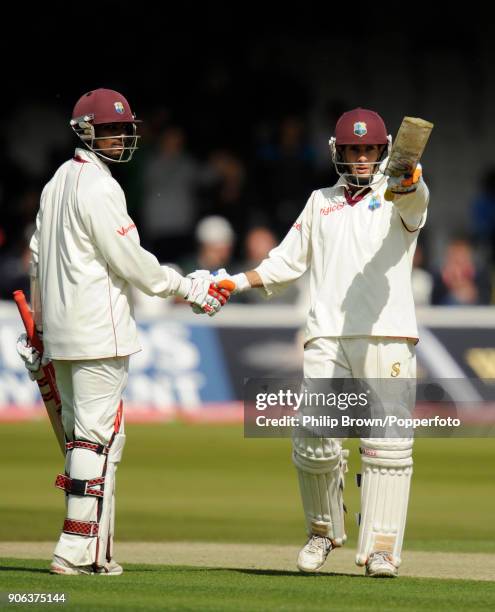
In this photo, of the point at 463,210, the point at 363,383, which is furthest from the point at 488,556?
the point at 463,210

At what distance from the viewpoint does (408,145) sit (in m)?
6.14

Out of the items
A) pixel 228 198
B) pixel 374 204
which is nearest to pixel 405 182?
pixel 374 204

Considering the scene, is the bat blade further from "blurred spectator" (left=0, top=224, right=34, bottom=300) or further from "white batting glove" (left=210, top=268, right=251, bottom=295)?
"blurred spectator" (left=0, top=224, right=34, bottom=300)

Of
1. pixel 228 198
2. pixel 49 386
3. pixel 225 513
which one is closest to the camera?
pixel 49 386

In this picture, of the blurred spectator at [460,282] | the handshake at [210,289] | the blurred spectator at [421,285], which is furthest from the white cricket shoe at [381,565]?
the blurred spectator at [460,282]

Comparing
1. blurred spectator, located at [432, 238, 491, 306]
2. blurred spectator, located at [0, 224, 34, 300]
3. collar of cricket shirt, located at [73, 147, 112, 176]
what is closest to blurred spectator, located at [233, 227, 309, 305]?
blurred spectator, located at [432, 238, 491, 306]

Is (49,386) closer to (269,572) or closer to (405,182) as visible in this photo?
(269,572)

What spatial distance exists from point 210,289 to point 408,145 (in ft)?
3.88

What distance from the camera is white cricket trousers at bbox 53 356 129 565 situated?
632 centimetres

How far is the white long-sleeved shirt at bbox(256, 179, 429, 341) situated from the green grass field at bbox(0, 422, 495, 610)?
1.07m

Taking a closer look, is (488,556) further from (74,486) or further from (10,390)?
(10,390)

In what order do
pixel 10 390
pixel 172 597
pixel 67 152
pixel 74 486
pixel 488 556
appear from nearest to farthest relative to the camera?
pixel 172 597 < pixel 74 486 < pixel 488 556 < pixel 10 390 < pixel 67 152

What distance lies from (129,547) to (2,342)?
555 centimetres

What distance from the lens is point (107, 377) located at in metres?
6.39
